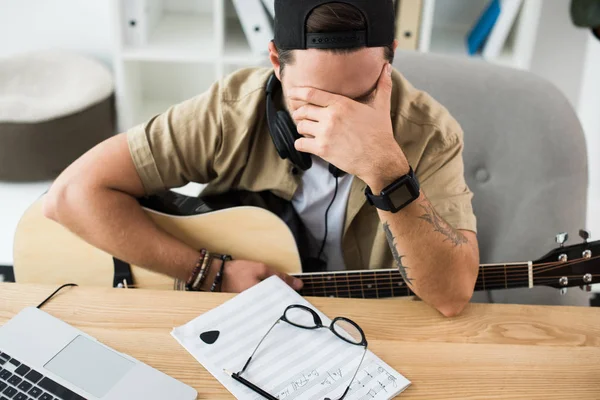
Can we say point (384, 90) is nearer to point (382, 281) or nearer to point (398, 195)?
point (398, 195)

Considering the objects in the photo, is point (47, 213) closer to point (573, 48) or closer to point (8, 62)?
point (8, 62)

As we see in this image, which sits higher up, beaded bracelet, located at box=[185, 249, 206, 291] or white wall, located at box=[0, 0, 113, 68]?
white wall, located at box=[0, 0, 113, 68]

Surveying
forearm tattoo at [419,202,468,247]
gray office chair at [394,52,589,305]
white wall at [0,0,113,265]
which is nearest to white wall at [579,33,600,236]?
gray office chair at [394,52,589,305]

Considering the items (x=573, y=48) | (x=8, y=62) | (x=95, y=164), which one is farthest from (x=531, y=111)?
(x=8, y=62)

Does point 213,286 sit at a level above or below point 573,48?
below

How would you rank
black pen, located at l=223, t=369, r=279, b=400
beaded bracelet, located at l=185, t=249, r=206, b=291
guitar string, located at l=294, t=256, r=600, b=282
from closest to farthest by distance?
1. black pen, located at l=223, t=369, r=279, b=400
2. guitar string, located at l=294, t=256, r=600, b=282
3. beaded bracelet, located at l=185, t=249, r=206, b=291

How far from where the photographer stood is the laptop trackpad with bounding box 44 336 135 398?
2.84 feet

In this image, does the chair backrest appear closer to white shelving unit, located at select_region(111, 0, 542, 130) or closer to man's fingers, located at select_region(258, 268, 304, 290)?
→ man's fingers, located at select_region(258, 268, 304, 290)

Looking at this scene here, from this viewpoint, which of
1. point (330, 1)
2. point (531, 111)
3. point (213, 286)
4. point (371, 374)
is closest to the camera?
point (371, 374)

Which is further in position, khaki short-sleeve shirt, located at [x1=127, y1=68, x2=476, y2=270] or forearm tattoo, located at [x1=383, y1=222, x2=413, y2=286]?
khaki short-sleeve shirt, located at [x1=127, y1=68, x2=476, y2=270]

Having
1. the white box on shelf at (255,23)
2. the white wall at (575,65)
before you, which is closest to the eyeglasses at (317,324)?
the white box on shelf at (255,23)

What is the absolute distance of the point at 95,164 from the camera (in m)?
1.29

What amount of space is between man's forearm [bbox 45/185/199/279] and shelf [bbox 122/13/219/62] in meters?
1.32

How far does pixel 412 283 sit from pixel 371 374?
10.6 inches
